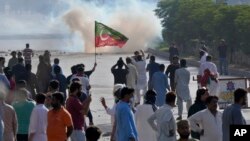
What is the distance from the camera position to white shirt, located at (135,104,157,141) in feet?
50.8

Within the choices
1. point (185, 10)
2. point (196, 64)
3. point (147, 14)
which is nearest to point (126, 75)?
point (196, 64)

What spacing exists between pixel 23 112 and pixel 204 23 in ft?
119

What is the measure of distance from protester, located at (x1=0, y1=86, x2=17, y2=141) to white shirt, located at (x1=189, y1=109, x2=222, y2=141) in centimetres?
238

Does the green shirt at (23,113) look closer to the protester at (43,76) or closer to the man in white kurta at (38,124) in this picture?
the man in white kurta at (38,124)

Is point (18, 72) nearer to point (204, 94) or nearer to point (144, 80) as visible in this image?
point (144, 80)

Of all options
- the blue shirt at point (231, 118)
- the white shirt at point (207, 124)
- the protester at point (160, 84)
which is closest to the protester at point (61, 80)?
the protester at point (160, 84)

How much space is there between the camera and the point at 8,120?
14.7 meters

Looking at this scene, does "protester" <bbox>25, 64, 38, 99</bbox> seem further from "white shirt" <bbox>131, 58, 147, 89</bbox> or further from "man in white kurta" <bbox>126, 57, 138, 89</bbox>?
"white shirt" <bbox>131, 58, 147, 89</bbox>

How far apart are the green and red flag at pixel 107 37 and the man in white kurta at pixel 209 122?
1221cm

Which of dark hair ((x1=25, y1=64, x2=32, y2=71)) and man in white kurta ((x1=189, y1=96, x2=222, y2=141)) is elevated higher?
dark hair ((x1=25, y1=64, x2=32, y2=71))

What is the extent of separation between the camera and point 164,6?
5988 cm

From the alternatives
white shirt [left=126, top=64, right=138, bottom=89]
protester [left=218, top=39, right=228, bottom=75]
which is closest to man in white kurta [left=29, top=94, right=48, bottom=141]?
white shirt [left=126, top=64, right=138, bottom=89]

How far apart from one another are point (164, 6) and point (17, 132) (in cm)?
4463

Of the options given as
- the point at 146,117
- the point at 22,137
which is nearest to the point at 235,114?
the point at 146,117
